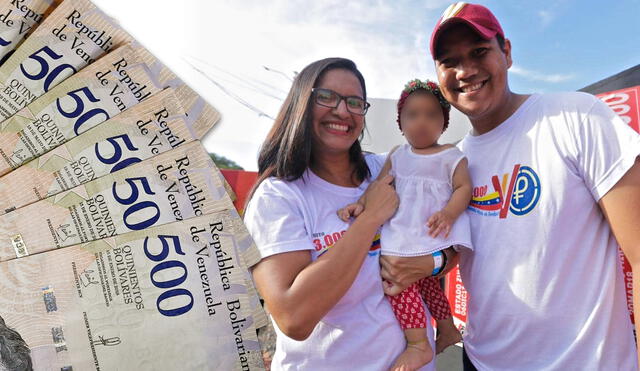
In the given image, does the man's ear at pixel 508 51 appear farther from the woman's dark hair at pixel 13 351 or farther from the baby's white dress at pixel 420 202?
the woman's dark hair at pixel 13 351

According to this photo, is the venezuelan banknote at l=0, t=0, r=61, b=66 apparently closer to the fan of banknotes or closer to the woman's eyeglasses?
the fan of banknotes

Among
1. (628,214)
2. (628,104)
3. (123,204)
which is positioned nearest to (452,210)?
(628,214)

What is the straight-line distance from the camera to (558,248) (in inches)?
46.0

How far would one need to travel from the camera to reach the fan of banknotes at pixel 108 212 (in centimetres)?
81

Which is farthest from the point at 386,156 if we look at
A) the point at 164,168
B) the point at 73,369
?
the point at 73,369

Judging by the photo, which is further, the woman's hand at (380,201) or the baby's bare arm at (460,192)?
the baby's bare arm at (460,192)

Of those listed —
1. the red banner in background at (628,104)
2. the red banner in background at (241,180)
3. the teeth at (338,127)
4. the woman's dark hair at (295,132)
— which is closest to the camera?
the woman's dark hair at (295,132)

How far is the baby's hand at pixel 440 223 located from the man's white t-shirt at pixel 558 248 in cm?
14

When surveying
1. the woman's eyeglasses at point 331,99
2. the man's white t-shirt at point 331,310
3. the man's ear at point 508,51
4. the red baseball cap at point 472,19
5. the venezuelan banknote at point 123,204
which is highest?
the red baseball cap at point 472,19

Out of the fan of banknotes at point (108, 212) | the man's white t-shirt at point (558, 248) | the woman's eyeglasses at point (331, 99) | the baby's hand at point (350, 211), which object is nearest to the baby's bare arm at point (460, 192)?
the man's white t-shirt at point (558, 248)

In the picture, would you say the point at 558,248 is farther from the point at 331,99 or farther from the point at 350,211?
the point at 331,99

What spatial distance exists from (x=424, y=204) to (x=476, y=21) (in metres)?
0.71

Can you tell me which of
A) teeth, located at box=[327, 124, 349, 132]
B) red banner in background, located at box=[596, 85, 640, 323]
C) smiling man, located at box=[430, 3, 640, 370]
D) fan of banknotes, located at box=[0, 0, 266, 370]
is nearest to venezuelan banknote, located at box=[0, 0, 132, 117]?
fan of banknotes, located at box=[0, 0, 266, 370]

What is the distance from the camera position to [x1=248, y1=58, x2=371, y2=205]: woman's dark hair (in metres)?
1.33
